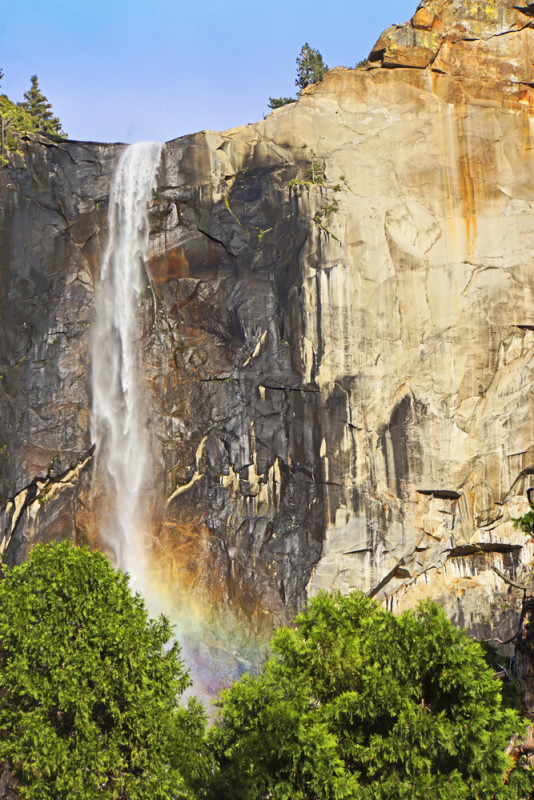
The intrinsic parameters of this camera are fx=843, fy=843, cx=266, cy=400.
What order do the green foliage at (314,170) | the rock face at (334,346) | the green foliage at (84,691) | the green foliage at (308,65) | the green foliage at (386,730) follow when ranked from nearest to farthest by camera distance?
the green foliage at (386,730)
the green foliage at (84,691)
the rock face at (334,346)
the green foliage at (314,170)
the green foliage at (308,65)

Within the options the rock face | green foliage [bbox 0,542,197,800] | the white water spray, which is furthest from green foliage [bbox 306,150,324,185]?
green foliage [bbox 0,542,197,800]

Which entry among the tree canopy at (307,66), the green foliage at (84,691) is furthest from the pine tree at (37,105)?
the green foliage at (84,691)

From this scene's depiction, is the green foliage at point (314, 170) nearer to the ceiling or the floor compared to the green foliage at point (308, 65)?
nearer to the floor

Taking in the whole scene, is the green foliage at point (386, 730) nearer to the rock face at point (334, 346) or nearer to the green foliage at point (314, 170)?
the rock face at point (334, 346)

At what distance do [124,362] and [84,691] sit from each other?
18.8 metres

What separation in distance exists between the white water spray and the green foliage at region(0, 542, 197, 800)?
41.2ft

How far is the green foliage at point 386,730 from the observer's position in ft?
61.2

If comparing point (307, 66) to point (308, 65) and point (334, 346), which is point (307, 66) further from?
point (334, 346)

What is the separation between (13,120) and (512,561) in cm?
3152

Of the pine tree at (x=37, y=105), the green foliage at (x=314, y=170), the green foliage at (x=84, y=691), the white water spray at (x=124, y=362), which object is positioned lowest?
the green foliage at (x=84, y=691)

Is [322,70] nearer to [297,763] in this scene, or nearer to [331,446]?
[331,446]

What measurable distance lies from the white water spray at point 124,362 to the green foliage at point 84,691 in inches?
494

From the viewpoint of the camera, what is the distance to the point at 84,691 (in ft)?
74.0

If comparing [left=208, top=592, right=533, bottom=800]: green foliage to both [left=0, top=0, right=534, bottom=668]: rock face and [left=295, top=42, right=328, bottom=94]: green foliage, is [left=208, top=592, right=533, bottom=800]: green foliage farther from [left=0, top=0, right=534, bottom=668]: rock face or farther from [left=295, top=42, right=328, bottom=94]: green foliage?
[left=295, top=42, right=328, bottom=94]: green foliage
